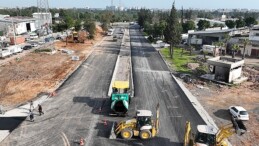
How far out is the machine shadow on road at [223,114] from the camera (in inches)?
1107

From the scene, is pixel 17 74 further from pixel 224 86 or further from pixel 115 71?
pixel 224 86

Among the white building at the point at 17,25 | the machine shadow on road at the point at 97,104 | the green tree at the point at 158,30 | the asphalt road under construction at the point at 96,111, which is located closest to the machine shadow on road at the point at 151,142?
the asphalt road under construction at the point at 96,111

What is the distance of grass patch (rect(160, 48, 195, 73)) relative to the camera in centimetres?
4888

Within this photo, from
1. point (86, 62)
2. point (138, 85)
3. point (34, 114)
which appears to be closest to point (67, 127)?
point (34, 114)

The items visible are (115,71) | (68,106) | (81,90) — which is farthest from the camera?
(115,71)

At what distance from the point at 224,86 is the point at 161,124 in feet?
57.3

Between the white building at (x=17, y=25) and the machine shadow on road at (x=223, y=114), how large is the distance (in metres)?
71.4

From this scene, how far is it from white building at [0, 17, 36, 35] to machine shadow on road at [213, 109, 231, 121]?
7137cm

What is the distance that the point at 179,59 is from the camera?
5706 cm

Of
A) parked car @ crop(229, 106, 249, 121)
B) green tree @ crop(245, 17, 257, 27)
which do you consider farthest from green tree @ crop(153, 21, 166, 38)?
parked car @ crop(229, 106, 249, 121)

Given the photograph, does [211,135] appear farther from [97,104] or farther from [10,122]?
[10,122]

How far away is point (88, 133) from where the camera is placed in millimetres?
23656

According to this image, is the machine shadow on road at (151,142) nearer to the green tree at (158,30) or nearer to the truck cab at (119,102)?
the truck cab at (119,102)

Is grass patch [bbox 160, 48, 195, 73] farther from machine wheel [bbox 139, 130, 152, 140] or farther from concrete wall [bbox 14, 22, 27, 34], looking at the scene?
concrete wall [bbox 14, 22, 27, 34]
